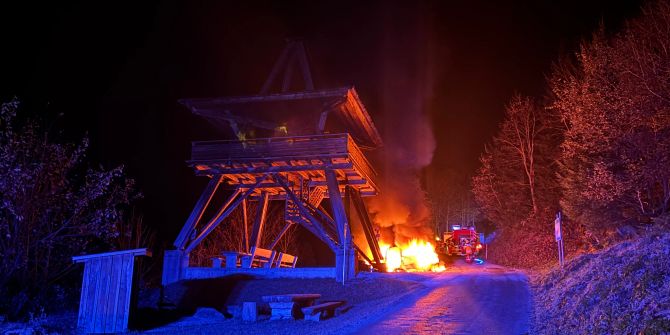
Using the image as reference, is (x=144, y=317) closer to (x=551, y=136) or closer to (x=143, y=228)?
(x=143, y=228)

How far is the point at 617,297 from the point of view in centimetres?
1055

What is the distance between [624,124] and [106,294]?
19114 millimetres

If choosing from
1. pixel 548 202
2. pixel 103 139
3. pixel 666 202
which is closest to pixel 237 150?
pixel 103 139

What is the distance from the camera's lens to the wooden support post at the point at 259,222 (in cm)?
2956

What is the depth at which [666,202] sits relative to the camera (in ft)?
62.5

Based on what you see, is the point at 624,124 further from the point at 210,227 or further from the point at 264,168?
A: the point at 210,227

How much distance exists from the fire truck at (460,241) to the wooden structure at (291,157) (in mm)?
21441

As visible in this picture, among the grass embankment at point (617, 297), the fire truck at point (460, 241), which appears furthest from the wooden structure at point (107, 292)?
the fire truck at point (460, 241)

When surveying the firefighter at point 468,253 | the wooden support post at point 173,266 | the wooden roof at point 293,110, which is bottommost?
the wooden support post at point 173,266

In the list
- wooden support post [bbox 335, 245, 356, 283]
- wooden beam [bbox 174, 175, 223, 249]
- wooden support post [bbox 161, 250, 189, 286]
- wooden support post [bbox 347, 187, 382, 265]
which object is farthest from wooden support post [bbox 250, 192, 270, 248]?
wooden support post [bbox 335, 245, 356, 283]

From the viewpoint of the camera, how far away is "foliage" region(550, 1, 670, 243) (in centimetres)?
1677

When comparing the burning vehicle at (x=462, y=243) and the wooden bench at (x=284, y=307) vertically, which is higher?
the burning vehicle at (x=462, y=243)

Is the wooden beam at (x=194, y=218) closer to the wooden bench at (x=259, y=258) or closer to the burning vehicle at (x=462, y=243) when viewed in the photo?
the wooden bench at (x=259, y=258)

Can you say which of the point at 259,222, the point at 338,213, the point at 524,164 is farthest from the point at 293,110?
the point at 524,164
